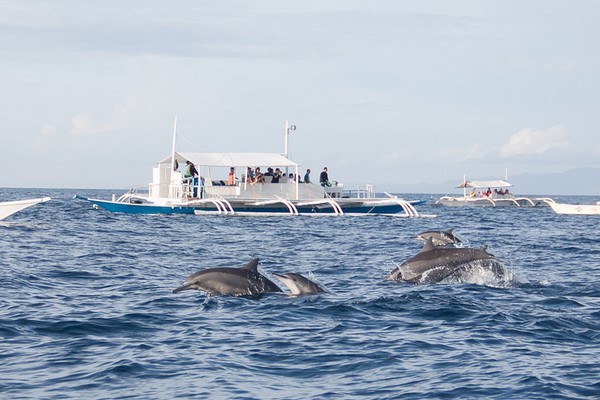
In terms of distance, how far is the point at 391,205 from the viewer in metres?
56.0

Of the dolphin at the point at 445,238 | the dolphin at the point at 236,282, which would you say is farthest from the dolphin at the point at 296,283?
the dolphin at the point at 445,238

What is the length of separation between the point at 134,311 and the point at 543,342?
20.8 ft

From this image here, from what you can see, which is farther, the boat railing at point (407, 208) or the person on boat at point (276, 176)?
the person on boat at point (276, 176)

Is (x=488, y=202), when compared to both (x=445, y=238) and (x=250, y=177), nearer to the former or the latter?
(x=250, y=177)

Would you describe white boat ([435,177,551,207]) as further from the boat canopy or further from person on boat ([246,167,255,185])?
person on boat ([246,167,255,185])

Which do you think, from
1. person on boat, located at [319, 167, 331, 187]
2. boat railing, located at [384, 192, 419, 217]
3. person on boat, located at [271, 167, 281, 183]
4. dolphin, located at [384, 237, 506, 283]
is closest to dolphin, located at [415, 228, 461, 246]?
dolphin, located at [384, 237, 506, 283]

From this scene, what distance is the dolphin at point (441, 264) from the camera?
18.1 meters

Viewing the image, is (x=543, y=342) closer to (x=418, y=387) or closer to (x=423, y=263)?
(x=418, y=387)

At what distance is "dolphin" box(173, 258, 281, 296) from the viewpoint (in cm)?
1574

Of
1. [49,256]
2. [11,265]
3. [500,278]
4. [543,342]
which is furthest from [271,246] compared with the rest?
[543,342]

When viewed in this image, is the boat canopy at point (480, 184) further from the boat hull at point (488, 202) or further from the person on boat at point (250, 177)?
the person on boat at point (250, 177)

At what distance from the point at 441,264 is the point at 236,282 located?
4.67m

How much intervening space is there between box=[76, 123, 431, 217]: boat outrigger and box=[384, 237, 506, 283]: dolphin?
32.2m

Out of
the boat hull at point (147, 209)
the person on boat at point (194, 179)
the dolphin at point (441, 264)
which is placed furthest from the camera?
the person on boat at point (194, 179)
